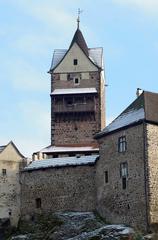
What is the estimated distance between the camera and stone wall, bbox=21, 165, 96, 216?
52188 millimetres

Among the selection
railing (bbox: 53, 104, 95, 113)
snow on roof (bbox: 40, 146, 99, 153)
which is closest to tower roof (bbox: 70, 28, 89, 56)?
railing (bbox: 53, 104, 95, 113)

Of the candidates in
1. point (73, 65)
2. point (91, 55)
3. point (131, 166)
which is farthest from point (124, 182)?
point (91, 55)

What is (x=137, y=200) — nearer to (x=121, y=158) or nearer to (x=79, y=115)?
(x=121, y=158)

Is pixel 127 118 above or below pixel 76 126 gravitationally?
below

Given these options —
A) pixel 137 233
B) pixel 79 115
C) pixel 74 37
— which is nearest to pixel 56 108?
pixel 79 115

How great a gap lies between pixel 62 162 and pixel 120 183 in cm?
802

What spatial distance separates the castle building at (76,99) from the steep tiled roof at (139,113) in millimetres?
12297

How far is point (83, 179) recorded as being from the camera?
52.8 m

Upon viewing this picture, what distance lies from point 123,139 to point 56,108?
753 inches

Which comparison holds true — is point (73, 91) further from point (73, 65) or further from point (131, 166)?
point (131, 166)

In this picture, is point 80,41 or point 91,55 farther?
point 80,41

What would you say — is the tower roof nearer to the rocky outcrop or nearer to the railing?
the railing

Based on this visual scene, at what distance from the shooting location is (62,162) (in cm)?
5475

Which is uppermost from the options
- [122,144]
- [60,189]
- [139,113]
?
[139,113]
